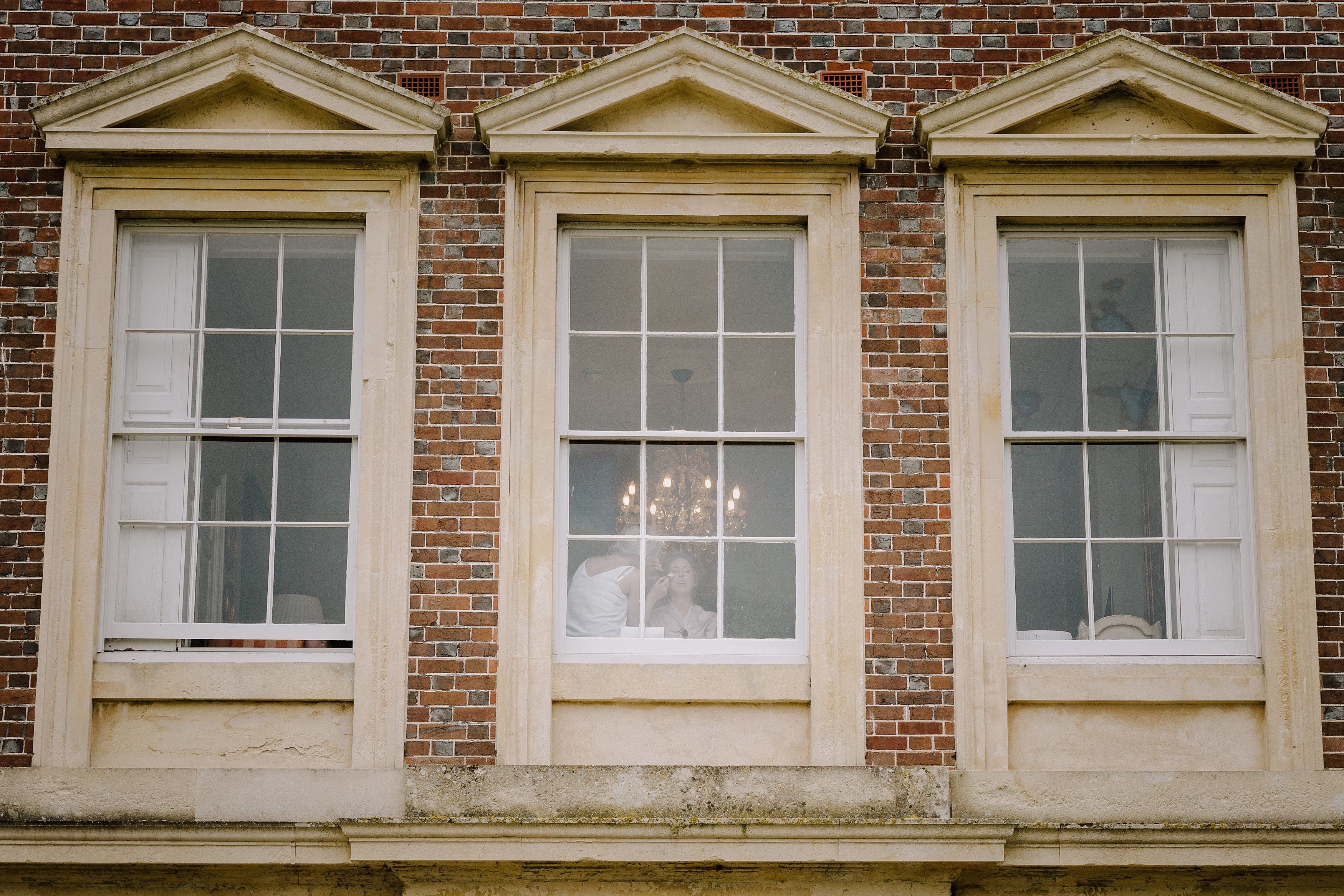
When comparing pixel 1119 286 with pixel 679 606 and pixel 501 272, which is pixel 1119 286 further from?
pixel 501 272

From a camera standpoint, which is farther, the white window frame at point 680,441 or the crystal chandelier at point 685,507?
the crystal chandelier at point 685,507

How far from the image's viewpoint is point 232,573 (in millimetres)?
6906

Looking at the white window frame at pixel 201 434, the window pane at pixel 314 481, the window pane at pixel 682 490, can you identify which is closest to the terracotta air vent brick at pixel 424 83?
the white window frame at pixel 201 434

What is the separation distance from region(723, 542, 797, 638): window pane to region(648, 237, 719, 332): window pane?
115 cm

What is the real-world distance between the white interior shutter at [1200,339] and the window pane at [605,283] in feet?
8.84

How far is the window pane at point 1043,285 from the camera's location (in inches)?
282

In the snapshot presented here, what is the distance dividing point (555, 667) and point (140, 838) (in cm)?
200

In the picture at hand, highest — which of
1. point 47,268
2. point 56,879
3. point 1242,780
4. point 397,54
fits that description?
point 397,54

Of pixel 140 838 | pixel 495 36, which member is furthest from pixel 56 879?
pixel 495 36

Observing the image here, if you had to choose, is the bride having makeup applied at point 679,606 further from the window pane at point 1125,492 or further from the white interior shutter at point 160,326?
the white interior shutter at point 160,326

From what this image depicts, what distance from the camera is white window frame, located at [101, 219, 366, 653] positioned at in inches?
268

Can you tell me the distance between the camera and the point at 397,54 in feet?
23.6

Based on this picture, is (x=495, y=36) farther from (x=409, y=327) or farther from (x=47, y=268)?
(x=47, y=268)

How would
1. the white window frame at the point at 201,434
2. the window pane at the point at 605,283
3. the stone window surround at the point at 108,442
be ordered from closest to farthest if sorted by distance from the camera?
the stone window surround at the point at 108,442, the white window frame at the point at 201,434, the window pane at the point at 605,283
